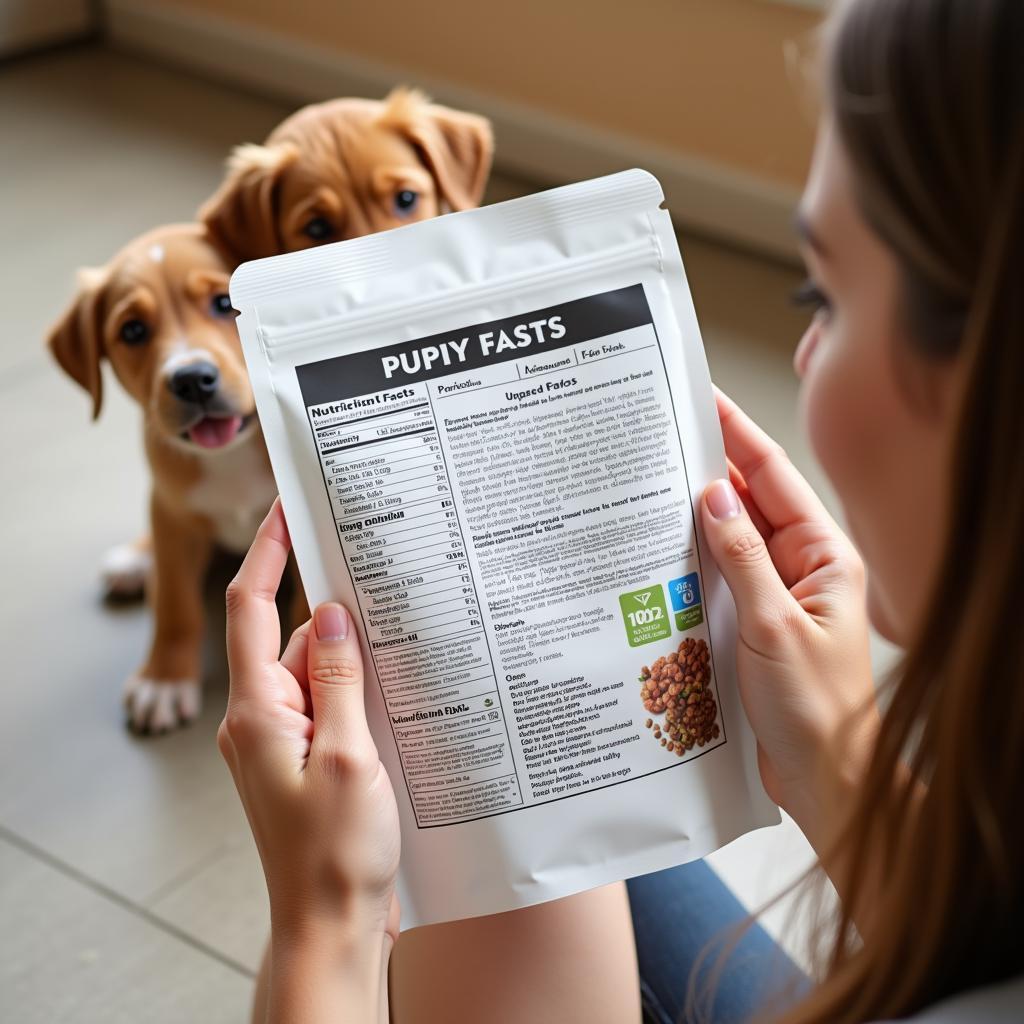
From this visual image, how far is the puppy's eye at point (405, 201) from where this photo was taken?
146 cm

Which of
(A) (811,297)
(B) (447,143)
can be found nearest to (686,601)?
(A) (811,297)

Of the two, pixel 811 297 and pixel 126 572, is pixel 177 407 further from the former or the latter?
pixel 811 297

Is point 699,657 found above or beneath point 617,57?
above

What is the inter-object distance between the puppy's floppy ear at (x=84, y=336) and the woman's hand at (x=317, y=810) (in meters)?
0.79

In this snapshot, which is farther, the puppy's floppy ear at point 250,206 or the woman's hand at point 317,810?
the puppy's floppy ear at point 250,206

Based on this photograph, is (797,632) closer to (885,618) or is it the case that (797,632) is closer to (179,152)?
(885,618)

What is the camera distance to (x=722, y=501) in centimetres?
70

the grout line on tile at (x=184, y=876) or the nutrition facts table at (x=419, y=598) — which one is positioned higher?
the nutrition facts table at (x=419, y=598)

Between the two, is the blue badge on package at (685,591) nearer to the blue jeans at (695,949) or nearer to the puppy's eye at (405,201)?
the blue jeans at (695,949)

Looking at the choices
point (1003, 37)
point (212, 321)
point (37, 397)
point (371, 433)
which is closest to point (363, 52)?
point (37, 397)

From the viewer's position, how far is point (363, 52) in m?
3.00

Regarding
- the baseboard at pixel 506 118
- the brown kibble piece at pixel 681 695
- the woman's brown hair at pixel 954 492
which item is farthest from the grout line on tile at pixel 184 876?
the baseboard at pixel 506 118

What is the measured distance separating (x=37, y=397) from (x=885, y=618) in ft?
5.74

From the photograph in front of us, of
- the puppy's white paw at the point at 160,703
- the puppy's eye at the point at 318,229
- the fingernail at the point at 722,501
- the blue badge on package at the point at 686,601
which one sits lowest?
the puppy's white paw at the point at 160,703
